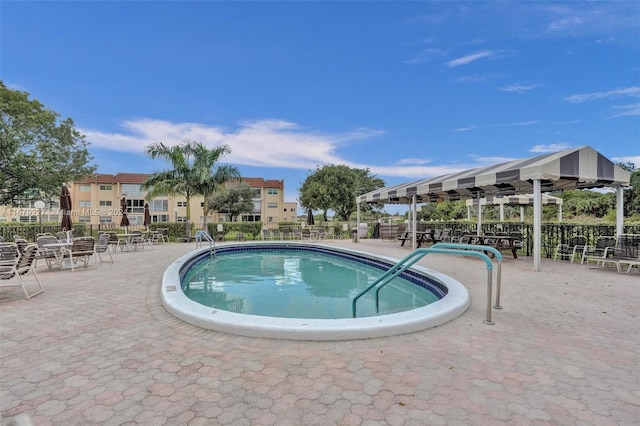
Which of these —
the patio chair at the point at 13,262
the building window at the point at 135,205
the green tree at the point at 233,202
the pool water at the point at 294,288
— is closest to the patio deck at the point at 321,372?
the patio chair at the point at 13,262

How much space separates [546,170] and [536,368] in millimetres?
6383

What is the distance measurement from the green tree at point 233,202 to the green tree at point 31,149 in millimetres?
14980

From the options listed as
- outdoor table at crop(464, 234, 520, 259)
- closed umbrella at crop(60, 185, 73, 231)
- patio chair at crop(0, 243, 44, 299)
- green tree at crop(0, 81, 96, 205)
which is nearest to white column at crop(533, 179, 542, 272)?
outdoor table at crop(464, 234, 520, 259)

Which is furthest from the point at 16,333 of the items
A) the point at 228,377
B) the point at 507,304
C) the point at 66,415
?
the point at 507,304

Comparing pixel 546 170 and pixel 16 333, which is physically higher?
pixel 546 170

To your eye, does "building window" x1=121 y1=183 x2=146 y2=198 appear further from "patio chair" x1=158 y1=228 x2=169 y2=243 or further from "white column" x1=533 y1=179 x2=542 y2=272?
"white column" x1=533 y1=179 x2=542 y2=272

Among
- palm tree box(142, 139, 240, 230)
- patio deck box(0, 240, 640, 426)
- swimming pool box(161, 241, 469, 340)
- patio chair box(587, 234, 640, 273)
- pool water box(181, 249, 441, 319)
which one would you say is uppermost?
palm tree box(142, 139, 240, 230)

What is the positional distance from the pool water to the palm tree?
26.1ft

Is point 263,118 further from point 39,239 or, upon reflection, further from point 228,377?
point 228,377

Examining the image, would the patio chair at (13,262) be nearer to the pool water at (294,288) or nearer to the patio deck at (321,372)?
the patio deck at (321,372)

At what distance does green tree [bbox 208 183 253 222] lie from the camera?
36219mm

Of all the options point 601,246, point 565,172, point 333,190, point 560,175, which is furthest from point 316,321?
point 333,190

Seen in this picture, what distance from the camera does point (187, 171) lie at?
18.1 meters

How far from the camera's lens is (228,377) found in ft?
7.75
